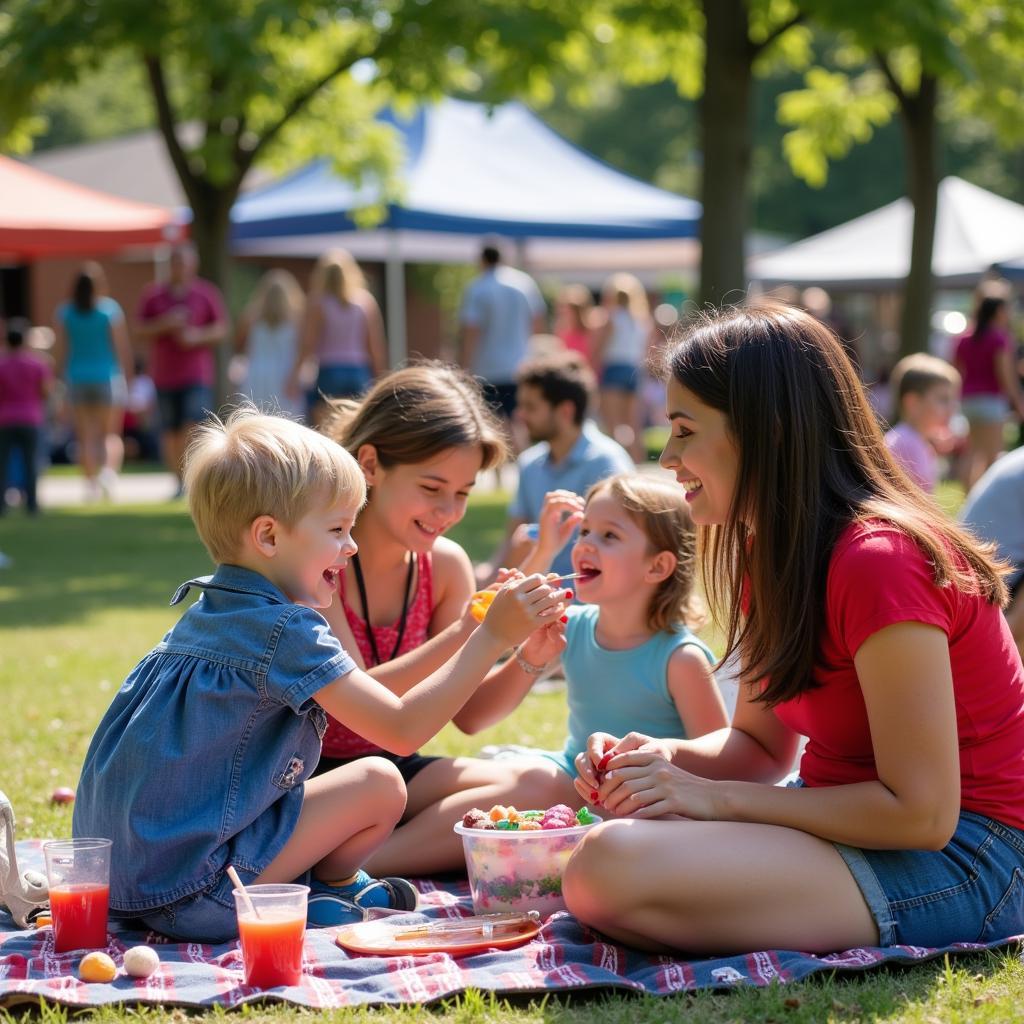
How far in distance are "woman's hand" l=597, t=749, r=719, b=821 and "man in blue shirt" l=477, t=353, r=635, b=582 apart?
3320 mm

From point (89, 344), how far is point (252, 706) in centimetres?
1121

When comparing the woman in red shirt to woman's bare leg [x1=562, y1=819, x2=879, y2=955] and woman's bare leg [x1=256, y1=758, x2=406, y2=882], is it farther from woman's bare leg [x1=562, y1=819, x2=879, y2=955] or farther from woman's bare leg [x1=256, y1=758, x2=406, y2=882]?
woman's bare leg [x1=256, y1=758, x2=406, y2=882]

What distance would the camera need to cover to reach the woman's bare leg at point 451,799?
3770mm

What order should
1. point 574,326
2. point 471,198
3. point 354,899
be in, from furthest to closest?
1. point 574,326
2. point 471,198
3. point 354,899

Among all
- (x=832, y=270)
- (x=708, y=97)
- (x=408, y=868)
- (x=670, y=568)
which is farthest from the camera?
(x=832, y=270)

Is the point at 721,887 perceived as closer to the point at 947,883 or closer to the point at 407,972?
the point at 947,883

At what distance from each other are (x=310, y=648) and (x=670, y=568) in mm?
1301

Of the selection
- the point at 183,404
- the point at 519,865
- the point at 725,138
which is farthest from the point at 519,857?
the point at 183,404

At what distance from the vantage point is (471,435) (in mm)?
3908

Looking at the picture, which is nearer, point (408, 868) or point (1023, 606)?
point (408, 868)

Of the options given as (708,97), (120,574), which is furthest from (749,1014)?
(708,97)

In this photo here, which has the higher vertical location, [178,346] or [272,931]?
[178,346]

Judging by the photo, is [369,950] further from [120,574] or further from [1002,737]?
[120,574]

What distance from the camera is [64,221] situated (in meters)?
13.4
